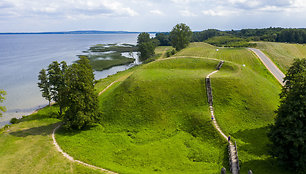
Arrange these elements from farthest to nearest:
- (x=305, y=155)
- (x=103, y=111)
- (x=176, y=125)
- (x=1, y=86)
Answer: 1. (x=1, y=86)
2. (x=103, y=111)
3. (x=176, y=125)
4. (x=305, y=155)

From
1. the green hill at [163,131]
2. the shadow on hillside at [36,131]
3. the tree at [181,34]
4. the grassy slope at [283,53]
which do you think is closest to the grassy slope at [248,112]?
the green hill at [163,131]

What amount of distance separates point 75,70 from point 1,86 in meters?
62.4

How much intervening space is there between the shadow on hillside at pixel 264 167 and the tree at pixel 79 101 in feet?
99.9

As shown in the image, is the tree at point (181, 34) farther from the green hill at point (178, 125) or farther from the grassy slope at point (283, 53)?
the green hill at point (178, 125)

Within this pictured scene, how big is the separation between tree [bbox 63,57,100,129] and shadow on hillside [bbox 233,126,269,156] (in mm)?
29870

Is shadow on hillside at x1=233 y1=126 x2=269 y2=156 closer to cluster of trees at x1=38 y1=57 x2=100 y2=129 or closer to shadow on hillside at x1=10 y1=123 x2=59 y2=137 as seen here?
cluster of trees at x1=38 y1=57 x2=100 y2=129

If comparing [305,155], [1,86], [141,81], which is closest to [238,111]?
[305,155]

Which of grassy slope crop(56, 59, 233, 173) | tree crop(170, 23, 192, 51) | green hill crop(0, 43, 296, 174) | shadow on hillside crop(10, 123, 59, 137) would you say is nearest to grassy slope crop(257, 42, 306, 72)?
green hill crop(0, 43, 296, 174)

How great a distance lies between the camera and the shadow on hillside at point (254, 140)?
3054 cm

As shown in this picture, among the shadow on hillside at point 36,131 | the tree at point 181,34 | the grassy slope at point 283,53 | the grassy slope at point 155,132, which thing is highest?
the tree at point 181,34

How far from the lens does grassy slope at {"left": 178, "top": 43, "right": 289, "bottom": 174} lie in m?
28.6

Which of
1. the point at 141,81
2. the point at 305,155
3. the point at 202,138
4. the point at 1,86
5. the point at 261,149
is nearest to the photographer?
the point at 305,155

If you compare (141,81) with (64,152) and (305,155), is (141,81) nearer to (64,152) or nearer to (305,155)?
(64,152)

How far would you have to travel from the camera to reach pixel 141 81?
A: 5322 centimetres
